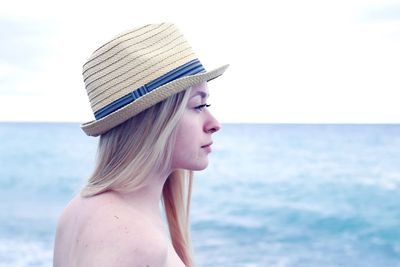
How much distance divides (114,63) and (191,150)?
0.29 metres

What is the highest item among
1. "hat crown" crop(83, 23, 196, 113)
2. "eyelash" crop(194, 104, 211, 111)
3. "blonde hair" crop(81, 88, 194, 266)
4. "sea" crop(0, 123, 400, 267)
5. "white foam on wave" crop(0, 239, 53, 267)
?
"hat crown" crop(83, 23, 196, 113)

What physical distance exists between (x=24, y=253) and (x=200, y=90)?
28.5 feet

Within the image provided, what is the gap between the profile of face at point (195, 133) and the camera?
1712 millimetres

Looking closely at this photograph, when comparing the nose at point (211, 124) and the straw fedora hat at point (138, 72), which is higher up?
the straw fedora hat at point (138, 72)

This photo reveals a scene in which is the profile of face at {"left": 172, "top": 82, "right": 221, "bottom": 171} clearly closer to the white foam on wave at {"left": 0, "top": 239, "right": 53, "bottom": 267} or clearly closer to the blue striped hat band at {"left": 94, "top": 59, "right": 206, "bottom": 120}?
the blue striped hat band at {"left": 94, "top": 59, "right": 206, "bottom": 120}

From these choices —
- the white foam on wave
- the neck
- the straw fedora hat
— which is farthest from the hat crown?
the white foam on wave

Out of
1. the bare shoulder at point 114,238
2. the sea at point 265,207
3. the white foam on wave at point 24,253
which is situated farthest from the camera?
the sea at point 265,207

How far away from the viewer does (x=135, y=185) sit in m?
1.71

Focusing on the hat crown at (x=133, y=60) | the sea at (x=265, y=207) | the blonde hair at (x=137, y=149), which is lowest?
the sea at (x=265, y=207)

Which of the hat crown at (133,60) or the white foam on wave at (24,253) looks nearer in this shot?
the hat crown at (133,60)

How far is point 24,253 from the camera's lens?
992 cm

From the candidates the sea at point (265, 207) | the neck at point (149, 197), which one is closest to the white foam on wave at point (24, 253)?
the sea at point (265, 207)

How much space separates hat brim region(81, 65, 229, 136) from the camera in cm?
166

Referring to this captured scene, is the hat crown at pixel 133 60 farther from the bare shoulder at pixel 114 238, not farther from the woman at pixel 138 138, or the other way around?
the bare shoulder at pixel 114 238
